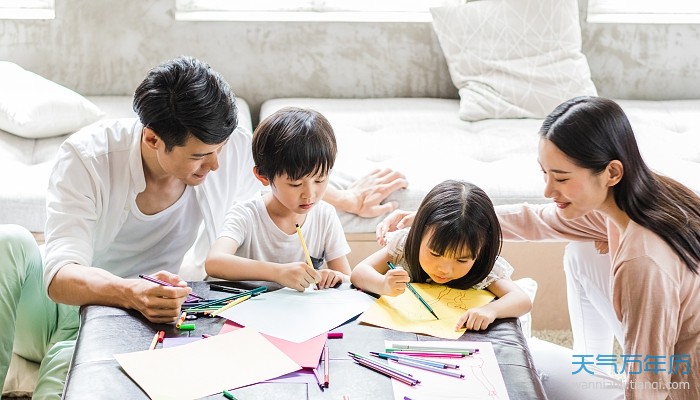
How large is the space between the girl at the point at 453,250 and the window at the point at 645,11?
1873 mm

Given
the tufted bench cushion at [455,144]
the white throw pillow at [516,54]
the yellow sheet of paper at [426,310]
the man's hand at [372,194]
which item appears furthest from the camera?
the white throw pillow at [516,54]

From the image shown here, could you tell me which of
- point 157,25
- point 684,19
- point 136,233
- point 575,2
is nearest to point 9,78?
point 157,25

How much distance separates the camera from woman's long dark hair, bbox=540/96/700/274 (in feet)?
5.33

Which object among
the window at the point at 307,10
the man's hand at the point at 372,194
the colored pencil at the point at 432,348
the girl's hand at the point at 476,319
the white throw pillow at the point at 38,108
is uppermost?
the window at the point at 307,10

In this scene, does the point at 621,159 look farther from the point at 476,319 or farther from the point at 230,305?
the point at 230,305

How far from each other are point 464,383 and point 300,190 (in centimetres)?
60

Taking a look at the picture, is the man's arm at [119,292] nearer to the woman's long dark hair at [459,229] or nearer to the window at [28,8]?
the woman's long dark hair at [459,229]

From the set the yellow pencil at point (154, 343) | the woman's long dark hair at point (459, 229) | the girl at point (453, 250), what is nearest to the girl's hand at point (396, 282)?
the girl at point (453, 250)

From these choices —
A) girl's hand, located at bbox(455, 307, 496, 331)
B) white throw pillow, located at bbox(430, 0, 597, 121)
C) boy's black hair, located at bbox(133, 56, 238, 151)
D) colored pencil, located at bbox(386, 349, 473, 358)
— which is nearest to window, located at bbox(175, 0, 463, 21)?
white throw pillow, located at bbox(430, 0, 597, 121)

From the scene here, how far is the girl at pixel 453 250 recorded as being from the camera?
1660mm

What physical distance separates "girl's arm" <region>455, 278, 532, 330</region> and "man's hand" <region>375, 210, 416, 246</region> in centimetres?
34

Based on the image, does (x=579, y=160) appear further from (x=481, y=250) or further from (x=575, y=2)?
(x=575, y=2)

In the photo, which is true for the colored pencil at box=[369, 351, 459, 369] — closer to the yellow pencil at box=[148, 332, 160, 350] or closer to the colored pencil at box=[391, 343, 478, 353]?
the colored pencil at box=[391, 343, 478, 353]

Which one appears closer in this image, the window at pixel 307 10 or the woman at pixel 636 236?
the woman at pixel 636 236
